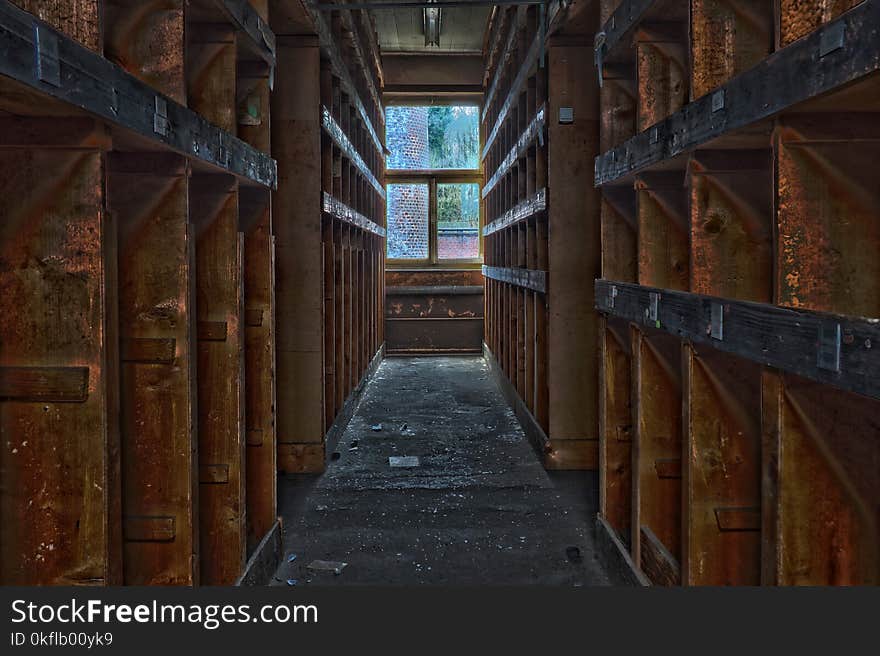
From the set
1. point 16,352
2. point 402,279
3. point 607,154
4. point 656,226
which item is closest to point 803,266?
point 656,226

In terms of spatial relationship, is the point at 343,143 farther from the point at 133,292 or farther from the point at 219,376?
the point at 133,292

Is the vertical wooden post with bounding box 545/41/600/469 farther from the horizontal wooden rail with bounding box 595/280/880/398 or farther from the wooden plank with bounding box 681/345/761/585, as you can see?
the wooden plank with bounding box 681/345/761/585

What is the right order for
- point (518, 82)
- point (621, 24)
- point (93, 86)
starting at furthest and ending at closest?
point (518, 82) < point (621, 24) < point (93, 86)

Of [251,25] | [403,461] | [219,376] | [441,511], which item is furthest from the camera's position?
[403,461]

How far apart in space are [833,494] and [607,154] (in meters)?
2.50

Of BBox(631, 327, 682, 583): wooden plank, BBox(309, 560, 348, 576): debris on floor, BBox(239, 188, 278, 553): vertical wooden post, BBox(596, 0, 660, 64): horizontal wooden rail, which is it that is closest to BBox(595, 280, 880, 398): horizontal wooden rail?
BBox(631, 327, 682, 583): wooden plank

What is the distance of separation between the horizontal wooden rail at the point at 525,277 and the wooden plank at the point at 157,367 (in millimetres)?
4447

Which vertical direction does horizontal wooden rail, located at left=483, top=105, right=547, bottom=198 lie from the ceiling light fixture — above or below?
below

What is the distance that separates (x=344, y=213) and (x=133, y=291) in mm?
5275

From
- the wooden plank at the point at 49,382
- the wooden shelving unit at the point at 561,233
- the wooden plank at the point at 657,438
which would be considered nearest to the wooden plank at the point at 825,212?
the wooden plank at the point at 657,438

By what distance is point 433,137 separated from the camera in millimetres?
15391

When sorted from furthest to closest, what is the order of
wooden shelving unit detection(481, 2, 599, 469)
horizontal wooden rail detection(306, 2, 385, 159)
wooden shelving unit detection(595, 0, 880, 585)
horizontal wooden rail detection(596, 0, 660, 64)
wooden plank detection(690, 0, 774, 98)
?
wooden shelving unit detection(481, 2, 599, 469), horizontal wooden rail detection(306, 2, 385, 159), horizontal wooden rail detection(596, 0, 660, 64), wooden plank detection(690, 0, 774, 98), wooden shelving unit detection(595, 0, 880, 585)

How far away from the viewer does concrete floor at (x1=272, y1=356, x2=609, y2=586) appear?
468cm

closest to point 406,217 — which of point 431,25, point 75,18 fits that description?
point 431,25
